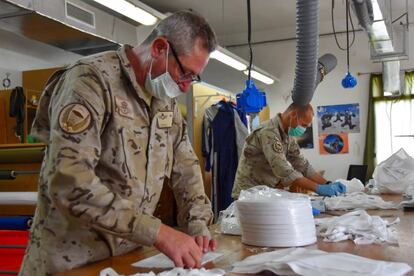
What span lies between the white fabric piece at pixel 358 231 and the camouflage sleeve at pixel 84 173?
0.72m

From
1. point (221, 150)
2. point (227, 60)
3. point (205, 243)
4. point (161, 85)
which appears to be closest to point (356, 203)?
point (205, 243)

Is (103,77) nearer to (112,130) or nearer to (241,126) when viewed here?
(112,130)

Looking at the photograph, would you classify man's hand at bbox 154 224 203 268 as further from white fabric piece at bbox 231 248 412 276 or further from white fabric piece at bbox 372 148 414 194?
white fabric piece at bbox 372 148 414 194

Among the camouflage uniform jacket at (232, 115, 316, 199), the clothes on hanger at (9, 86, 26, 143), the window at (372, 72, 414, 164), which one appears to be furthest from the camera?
the window at (372, 72, 414, 164)

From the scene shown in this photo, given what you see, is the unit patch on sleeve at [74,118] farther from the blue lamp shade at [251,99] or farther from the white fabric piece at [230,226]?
the blue lamp shade at [251,99]

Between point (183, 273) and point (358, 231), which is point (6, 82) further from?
point (183, 273)

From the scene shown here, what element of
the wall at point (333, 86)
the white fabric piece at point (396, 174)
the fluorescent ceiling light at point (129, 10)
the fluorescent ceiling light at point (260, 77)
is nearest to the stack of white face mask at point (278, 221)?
the white fabric piece at point (396, 174)

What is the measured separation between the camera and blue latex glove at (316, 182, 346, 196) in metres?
2.98

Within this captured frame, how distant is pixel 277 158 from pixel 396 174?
911mm

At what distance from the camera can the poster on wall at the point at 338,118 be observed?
7.89 meters

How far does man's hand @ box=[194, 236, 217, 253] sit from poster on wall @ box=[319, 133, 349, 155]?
22.4 ft

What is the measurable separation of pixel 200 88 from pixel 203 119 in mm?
420

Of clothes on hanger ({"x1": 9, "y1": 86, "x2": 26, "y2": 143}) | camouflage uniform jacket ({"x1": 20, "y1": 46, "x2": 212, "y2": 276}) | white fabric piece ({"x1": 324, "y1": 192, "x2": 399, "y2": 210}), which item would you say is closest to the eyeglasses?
camouflage uniform jacket ({"x1": 20, "y1": 46, "x2": 212, "y2": 276})

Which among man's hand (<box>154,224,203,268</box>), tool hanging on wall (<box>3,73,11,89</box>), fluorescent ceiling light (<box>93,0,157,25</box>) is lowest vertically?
man's hand (<box>154,224,203,268</box>)
